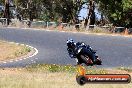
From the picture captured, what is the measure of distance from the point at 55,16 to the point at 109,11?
102ft

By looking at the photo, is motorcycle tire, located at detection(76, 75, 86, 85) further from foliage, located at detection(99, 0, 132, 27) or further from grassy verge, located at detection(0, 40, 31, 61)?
foliage, located at detection(99, 0, 132, 27)

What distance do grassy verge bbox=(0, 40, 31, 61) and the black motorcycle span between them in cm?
2373

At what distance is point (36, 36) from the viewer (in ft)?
141

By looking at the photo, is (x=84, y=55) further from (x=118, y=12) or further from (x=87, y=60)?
(x=118, y=12)

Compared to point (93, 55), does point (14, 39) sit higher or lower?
lower

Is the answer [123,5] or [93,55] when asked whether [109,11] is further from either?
[93,55]

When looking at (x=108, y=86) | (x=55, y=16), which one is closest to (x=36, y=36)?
(x=108, y=86)

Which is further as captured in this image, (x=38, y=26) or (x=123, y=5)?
(x=38, y=26)

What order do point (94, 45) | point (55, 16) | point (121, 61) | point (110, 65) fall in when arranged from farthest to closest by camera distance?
point (55, 16)
point (94, 45)
point (121, 61)
point (110, 65)

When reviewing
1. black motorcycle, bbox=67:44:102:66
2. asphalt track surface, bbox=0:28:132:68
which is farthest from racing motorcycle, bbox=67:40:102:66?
asphalt track surface, bbox=0:28:132:68

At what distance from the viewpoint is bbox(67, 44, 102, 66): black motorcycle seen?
7.01m

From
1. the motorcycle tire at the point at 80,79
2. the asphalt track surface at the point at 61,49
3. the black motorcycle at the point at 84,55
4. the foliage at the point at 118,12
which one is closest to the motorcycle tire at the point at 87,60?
the black motorcycle at the point at 84,55

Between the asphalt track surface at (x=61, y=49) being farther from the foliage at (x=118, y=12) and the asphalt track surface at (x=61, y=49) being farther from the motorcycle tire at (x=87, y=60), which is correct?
the motorcycle tire at (x=87, y=60)

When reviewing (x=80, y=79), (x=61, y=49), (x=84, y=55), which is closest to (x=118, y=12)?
(x=61, y=49)
